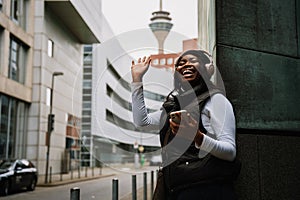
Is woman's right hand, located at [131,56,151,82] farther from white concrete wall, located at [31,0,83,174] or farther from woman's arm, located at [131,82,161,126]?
white concrete wall, located at [31,0,83,174]

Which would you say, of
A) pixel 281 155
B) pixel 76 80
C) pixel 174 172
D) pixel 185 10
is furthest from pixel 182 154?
pixel 281 155

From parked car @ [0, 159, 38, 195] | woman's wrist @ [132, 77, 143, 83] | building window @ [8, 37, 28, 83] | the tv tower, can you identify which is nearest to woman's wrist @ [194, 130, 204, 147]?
the tv tower

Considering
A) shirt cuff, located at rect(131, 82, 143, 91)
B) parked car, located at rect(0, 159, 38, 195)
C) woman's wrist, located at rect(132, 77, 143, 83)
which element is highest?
woman's wrist, located at rect(132, 77, 143, 83)

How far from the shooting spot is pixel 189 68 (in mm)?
1881

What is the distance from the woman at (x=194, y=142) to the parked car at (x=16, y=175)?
12839 mm

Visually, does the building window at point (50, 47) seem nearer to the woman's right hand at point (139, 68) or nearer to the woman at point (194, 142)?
the woman's right hand at point (139, 68)

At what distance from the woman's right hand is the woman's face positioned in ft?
0.47

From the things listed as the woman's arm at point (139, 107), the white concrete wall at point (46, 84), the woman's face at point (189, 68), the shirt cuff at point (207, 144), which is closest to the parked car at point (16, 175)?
the white concrete wall at point (46, 84)

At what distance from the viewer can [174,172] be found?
1.86 metres

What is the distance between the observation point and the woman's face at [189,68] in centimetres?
187

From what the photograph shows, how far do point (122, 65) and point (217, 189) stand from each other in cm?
69

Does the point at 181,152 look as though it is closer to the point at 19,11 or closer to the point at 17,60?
the point at 17,60

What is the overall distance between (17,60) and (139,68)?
78.8ft

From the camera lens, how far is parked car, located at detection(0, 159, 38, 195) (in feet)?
45.4
